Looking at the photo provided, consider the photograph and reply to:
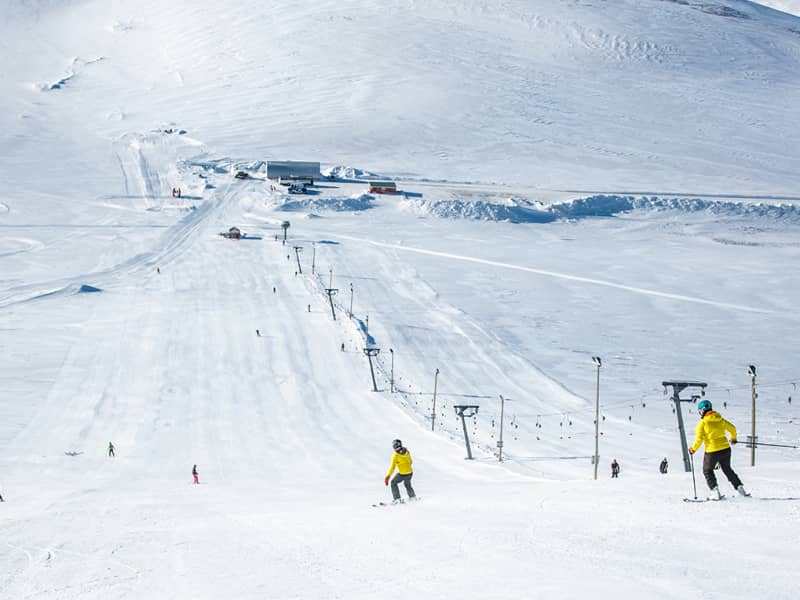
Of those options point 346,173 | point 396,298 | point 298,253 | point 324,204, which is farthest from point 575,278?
point 346,173

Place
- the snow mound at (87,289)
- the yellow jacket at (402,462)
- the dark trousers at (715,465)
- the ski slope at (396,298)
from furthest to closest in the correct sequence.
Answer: the snow mound at (87,289), the yellow jacket at (402,462), the dark trousers at (715,465), the ski slope at (396,298)

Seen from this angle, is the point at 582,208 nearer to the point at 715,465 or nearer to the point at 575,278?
the point at 575,278

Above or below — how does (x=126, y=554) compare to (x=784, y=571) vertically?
below

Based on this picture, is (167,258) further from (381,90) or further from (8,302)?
(381,90)

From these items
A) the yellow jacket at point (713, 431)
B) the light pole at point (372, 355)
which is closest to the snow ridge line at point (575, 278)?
the light pole at point (372, 355)

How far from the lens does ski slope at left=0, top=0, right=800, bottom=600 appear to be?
1029cm

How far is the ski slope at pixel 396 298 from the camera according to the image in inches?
405

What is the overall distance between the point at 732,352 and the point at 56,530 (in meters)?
30.1

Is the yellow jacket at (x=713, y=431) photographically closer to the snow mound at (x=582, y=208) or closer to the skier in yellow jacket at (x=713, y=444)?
the skier in yellow jacket at (x=713, y=444)

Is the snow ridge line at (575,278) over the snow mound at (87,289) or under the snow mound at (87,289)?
over

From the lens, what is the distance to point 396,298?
1801 inches

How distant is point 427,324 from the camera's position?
4116 cm

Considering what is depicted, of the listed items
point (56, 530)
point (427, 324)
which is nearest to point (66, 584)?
point (56, 530)

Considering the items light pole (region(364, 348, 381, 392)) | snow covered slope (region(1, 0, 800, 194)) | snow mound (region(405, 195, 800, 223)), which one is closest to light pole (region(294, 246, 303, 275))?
snow mound (region(405, 195, 800, 223))
